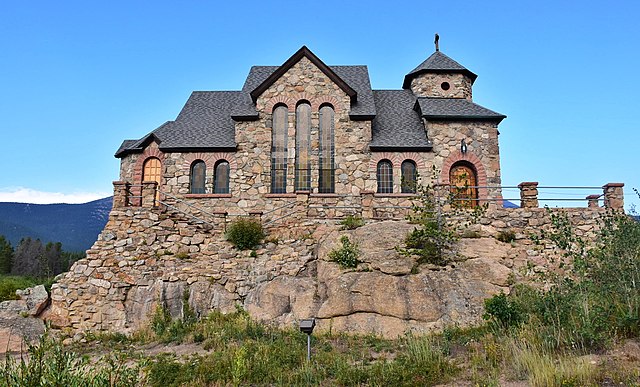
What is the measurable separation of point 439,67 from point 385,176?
8445mm

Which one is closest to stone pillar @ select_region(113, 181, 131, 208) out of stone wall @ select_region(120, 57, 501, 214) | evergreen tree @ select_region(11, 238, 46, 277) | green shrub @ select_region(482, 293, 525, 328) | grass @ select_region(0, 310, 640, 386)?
stone wall @ select_region(120, 57, 501, 214)

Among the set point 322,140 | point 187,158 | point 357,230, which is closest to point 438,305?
point 357,230

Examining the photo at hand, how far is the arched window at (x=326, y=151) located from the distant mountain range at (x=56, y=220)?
139 meters

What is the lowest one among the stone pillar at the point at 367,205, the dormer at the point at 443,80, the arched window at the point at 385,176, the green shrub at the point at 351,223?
the green shrub at the point at 351,223

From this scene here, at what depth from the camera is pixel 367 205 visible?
56.2 feet

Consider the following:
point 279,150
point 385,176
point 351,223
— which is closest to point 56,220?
point 279,150

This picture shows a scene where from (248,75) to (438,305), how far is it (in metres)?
18.3

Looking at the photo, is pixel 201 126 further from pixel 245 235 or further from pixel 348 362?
pixel 348 362

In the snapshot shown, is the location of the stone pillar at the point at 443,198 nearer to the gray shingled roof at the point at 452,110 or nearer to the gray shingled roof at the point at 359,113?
the gray shingled roof at the point at 359,113

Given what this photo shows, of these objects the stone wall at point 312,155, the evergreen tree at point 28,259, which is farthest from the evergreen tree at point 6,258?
the stone wall at point 312,155

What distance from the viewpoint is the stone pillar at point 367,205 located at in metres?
17.1

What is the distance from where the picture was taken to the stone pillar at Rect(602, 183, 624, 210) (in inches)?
651

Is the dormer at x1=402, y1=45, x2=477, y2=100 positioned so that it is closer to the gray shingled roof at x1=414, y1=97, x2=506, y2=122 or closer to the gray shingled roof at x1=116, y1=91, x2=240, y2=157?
the gray shingled roof at x1=414, y1=97, x2=506, y2=122

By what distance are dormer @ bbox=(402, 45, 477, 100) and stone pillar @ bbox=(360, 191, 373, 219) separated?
1084 centimetres
